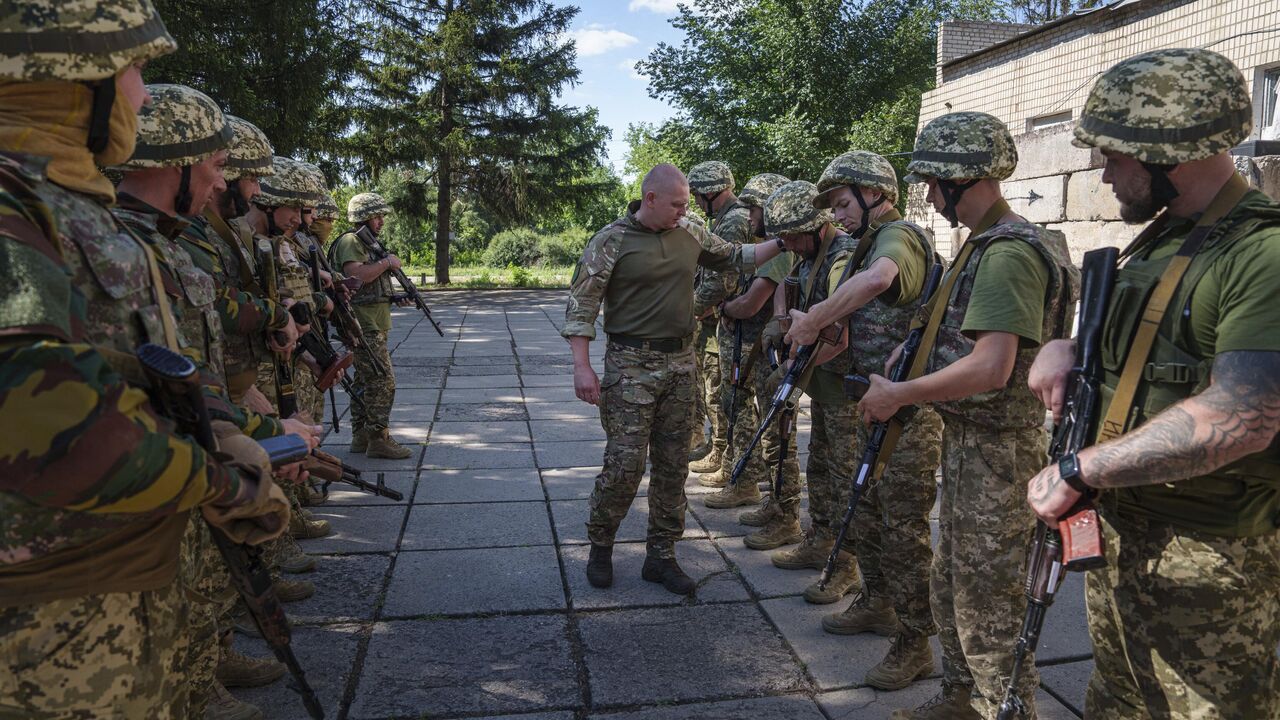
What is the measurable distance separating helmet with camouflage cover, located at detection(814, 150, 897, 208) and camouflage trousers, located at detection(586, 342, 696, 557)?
112cm

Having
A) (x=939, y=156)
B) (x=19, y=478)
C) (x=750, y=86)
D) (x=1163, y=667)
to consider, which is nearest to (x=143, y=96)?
(x=19, y=478)

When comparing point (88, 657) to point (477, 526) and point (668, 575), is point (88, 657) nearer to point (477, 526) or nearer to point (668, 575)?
point (668, 575)

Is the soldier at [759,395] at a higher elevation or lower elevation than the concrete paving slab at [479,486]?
higher

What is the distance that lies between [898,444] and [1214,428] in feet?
5.68

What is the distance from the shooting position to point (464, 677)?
10.7 ft

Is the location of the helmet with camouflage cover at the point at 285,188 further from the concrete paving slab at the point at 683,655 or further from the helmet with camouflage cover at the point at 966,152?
the helmet with camouflage cover at the point at 966,152

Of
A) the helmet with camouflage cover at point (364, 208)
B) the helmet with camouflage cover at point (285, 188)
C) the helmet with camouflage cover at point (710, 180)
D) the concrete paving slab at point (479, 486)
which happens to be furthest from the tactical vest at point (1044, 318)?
the helmet with camouflage cover at point (364, 208)

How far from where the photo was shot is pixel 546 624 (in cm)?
374

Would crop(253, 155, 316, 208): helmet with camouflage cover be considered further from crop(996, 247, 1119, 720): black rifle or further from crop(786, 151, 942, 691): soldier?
crop(996, 247, 1119, 720): black rifle

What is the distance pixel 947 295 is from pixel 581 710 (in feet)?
6.53

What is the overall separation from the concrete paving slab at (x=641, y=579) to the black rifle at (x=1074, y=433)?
2.09 metres

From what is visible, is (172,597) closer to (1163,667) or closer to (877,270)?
Result: (1163,667)

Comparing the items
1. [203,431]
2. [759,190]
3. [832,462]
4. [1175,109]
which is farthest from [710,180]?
[203,431]

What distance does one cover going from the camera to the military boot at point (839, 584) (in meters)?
3.96
